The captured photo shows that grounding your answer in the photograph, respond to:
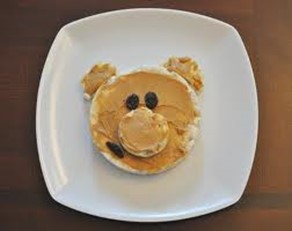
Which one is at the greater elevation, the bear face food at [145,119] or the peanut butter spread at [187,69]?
the peanut butter spread at [187,69]

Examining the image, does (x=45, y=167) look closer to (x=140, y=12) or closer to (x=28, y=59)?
(x=28, y=59)

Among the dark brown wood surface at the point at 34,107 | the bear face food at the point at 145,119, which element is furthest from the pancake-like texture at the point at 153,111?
the dark brown wood surface at the point at 34,107

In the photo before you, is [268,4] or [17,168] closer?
[17,168]

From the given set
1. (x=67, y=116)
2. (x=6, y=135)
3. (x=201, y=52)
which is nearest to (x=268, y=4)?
(x=201, y=52)

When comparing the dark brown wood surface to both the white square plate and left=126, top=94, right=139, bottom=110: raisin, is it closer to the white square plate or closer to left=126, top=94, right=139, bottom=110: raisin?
the white square plate

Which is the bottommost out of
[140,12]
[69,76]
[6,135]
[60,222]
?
[60,222]

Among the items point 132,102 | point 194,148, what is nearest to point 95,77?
point 132,102

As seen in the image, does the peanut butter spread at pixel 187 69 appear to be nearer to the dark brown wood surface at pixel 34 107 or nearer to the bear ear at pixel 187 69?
the bear ear at pixel 187 69
